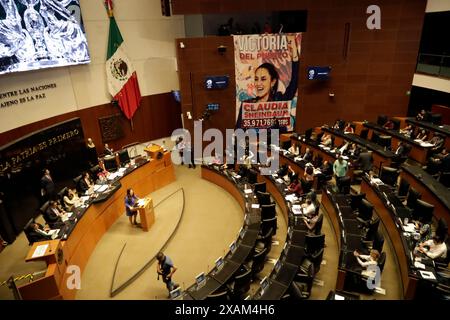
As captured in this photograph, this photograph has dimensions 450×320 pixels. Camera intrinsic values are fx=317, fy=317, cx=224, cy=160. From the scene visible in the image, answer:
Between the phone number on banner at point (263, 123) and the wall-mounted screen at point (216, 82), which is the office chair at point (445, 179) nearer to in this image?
the phone number on banner at point (263, 123)

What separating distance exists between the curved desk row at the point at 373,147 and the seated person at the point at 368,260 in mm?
5556

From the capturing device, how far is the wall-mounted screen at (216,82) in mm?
14289

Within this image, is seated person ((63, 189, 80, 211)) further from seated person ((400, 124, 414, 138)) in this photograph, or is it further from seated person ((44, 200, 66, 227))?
seated person ((400, 124, 414, 138))

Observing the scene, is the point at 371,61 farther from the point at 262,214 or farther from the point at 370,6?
the point at 262,214

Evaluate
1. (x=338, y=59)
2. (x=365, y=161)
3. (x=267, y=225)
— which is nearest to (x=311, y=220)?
(x=267, y=225)

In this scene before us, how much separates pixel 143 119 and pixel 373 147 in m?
10.7

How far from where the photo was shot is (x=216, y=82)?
1437 centimetres

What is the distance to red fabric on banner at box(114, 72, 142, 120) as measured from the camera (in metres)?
14.8

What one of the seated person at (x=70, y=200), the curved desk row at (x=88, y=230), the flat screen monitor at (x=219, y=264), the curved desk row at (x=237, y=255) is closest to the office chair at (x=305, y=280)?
the curved desk row at (x=237, y=255)

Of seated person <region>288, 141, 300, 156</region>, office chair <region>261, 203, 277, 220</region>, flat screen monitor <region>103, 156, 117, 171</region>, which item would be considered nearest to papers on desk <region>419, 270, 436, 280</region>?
office chair <region>261, 203, 277, 220</region>

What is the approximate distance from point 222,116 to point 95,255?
8.72 meters

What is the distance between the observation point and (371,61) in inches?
570

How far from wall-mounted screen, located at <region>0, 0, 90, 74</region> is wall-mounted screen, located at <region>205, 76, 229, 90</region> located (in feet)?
16.7
